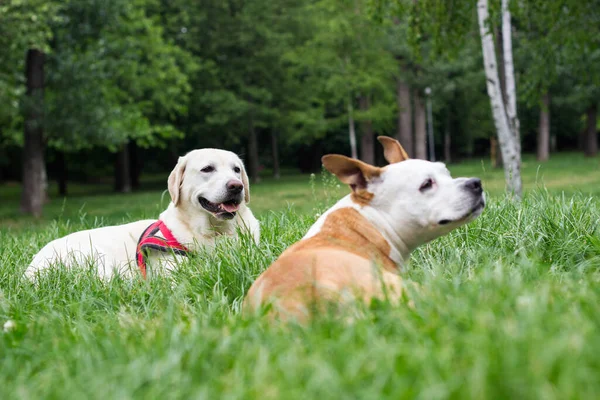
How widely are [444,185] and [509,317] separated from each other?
1236mm

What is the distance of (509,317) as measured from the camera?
7.61ft

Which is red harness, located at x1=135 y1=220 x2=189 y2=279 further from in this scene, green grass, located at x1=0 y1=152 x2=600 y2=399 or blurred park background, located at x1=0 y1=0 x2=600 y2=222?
blurred park background, located at x1=0 y1=0 x2=600 y2=222

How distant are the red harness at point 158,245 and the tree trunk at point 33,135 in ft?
42.1

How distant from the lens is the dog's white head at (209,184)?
4969 millimetres

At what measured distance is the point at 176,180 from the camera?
518 centimetres

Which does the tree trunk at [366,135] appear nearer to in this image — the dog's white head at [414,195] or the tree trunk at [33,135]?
the tree trunk at [33,135]

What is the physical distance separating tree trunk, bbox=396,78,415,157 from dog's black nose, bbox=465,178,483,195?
2448 cm

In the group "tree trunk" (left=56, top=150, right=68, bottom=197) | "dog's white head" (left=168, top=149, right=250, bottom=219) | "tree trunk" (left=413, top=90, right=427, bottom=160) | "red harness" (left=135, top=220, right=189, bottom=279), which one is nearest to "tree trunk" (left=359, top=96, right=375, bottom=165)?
"tree trunk" (left=413, top=90, right=427, bottom=160)

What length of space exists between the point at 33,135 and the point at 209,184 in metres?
14.0

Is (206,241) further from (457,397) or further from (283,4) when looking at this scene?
(283,4)

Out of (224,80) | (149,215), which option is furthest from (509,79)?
(224,80)

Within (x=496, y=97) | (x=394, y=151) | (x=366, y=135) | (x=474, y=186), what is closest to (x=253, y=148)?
(x=366, y=135)

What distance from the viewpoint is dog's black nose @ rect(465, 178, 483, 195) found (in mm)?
3395

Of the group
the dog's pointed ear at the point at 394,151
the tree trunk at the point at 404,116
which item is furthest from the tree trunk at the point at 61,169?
the dog's pointed ear at the point at 394,151
